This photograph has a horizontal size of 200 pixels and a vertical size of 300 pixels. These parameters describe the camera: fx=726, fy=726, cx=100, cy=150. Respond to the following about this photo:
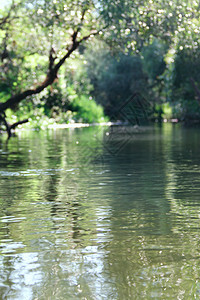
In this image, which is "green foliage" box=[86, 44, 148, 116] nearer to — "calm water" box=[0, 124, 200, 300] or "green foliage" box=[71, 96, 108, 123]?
"green foliage" box=[71, 96, 108, 123]

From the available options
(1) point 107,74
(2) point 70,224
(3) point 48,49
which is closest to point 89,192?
(2) point 70,224

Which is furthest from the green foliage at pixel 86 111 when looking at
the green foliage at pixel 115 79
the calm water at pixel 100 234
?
the calm water at pixel 100 234

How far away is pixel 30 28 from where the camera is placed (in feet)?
111

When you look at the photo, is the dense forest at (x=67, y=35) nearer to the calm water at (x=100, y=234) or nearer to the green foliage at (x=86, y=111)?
the green foliage at (x=86, y=111)

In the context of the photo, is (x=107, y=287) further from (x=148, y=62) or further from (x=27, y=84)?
(x=148, y=62)

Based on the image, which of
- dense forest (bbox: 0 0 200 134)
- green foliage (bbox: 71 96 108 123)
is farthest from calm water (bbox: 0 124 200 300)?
green foliage (bbox: 71 96 108 123)

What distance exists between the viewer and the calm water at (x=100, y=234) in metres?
6.79

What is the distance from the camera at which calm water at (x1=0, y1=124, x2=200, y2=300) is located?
679cm

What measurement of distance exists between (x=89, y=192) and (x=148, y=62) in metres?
69.0

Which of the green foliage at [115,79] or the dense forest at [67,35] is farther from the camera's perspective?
the green foliage at [115,79]

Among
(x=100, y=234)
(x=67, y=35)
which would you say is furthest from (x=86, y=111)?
(x=100, y=234)

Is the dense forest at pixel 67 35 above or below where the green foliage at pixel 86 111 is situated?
→ above

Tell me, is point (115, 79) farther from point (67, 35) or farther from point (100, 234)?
point (100, 234)

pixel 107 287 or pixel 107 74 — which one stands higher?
pixel 107 74
